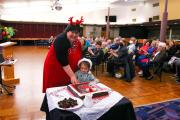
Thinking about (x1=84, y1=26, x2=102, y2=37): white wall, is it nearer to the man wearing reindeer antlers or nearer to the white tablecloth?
the man wearing reindeer antlers

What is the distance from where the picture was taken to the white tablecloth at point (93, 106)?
1618 millimetres

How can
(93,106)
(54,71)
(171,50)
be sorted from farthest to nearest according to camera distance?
(171,50) < (54,71) < (93,106)

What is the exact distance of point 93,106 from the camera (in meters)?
1.69

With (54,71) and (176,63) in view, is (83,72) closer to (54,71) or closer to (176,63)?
(54,71)

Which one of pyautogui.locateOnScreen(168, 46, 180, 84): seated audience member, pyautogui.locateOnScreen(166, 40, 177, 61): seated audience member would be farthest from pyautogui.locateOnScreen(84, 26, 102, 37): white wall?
pyautogui.locateOnScreen(168, 46, 180, 84): seated audience member

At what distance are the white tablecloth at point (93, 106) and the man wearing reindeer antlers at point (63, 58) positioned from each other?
0.24 m

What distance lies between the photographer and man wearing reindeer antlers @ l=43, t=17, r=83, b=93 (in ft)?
6.81

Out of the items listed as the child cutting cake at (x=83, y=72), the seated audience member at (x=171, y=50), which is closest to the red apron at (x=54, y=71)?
the child cutting cake at (x=83, y=72)

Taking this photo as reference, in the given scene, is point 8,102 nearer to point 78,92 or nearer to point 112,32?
point 78,92

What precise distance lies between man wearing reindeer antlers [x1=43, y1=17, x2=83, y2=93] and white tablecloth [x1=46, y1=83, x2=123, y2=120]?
242 millimetres

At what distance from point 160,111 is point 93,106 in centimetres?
205

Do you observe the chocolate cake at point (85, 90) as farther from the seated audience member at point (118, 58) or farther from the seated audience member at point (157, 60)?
the seated audience member at point (157, 60)

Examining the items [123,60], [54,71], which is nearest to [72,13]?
[123,60]

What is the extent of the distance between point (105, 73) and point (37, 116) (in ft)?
12.5
